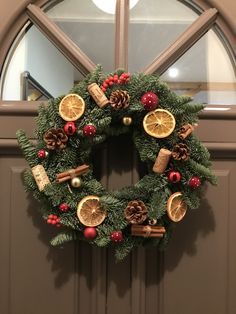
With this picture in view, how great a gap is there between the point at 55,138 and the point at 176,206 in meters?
0.30

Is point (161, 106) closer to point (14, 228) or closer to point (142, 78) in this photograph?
point (142, 78)

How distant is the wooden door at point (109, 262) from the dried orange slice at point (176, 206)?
141mm

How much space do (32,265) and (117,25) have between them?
0.65 m

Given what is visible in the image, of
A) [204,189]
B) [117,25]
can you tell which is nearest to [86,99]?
[117,25]

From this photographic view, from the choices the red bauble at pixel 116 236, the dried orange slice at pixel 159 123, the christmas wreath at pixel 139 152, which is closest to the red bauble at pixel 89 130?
the christmas wreath at pixel 139 152

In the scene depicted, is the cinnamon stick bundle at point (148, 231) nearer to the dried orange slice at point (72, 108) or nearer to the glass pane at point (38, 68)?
the dried orange slice at point (72, 108)

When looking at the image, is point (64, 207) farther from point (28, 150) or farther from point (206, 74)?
point (206, 74)

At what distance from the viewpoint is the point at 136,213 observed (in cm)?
95

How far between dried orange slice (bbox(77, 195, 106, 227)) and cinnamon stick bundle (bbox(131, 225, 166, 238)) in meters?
0.08

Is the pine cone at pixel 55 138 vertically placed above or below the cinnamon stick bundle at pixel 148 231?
above

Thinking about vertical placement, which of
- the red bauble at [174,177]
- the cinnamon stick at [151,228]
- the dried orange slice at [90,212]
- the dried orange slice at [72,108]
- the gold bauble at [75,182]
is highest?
the dried orange slice at [72,108]

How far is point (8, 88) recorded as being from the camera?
117cm

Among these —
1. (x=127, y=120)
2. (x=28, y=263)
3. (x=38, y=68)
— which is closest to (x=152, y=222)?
(x=127, y=120)

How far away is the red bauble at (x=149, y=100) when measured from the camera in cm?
96
